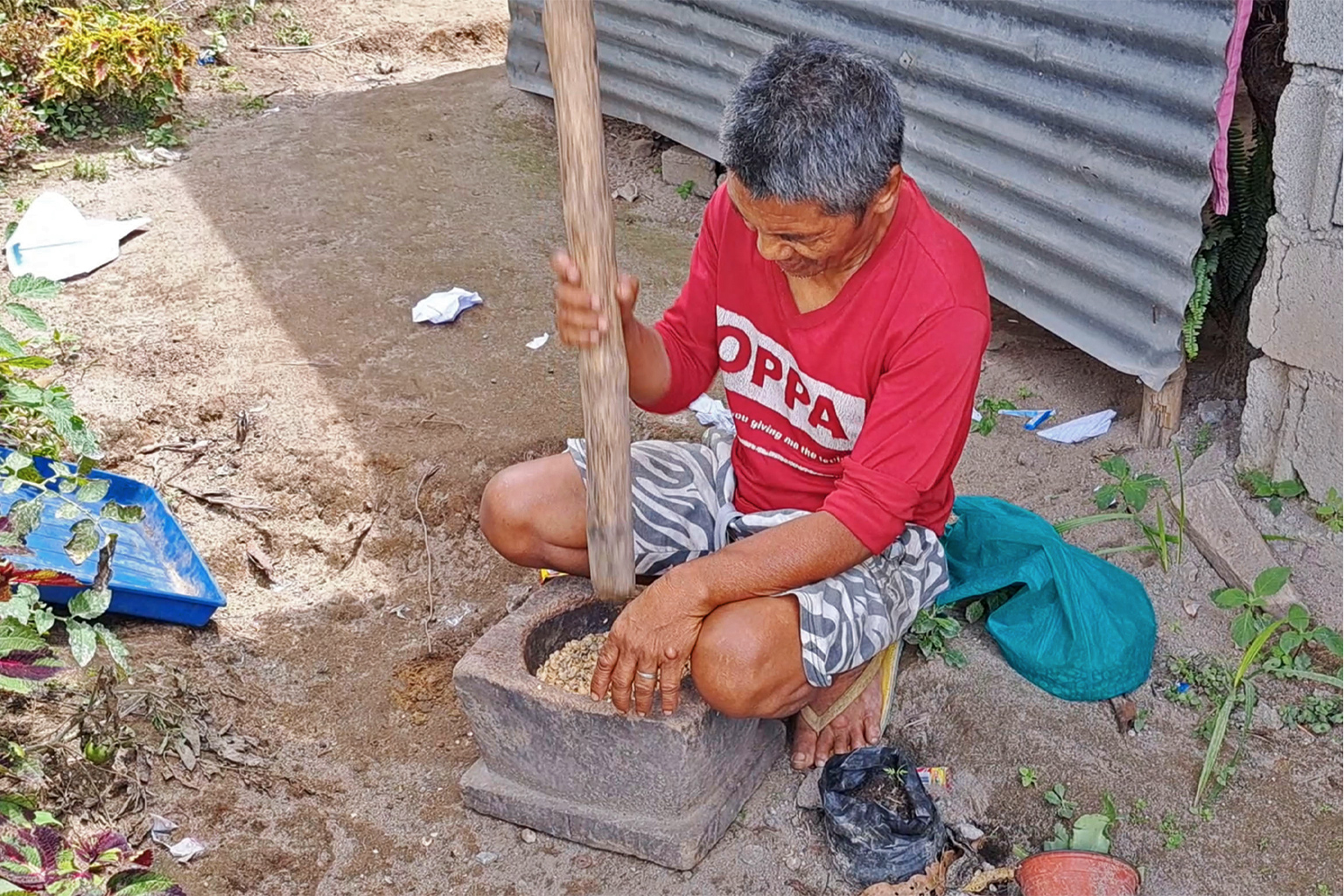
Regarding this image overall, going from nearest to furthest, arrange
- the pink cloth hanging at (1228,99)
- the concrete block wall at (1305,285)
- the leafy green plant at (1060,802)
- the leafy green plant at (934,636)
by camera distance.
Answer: the leafy green plant at (1060,802) < the concrete block wall at (1305,285) < the leafy green plant at (934,636) < the pink cloth hanging at (1228,99)

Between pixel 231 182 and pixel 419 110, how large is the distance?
1216 millimetres

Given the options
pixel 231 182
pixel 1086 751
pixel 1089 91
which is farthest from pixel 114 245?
pixel 1086 751

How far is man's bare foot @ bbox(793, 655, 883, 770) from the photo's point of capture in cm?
263

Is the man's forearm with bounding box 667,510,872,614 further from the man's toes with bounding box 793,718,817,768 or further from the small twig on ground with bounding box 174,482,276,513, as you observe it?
the small twig on ground with bounding box 174,482,276,513

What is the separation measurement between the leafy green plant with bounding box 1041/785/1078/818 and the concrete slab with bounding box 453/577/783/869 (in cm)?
Answer: 57

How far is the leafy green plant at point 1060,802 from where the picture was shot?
2521mm

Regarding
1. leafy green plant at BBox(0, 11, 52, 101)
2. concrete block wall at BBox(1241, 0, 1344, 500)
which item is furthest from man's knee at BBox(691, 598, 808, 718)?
leafy green plant at BBox(0, 11, 52, 101)

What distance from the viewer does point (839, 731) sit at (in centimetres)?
266

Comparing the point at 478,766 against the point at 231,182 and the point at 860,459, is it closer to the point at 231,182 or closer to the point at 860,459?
the point at 860,459

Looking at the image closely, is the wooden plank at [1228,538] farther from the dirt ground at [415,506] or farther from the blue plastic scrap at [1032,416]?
the blue plastic scrap at [1032,416]

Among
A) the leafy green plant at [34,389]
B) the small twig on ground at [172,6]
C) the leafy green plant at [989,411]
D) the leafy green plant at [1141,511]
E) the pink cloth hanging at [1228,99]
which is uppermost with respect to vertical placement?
the pink cloth hanging at [1228,99]

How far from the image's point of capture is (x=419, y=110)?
6.51 metres

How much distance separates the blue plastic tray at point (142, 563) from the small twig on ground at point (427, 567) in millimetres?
510

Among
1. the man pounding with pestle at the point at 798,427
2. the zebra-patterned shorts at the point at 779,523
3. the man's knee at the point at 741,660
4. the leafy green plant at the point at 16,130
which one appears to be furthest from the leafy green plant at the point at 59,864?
the leafy green plant at the point at 16,130
